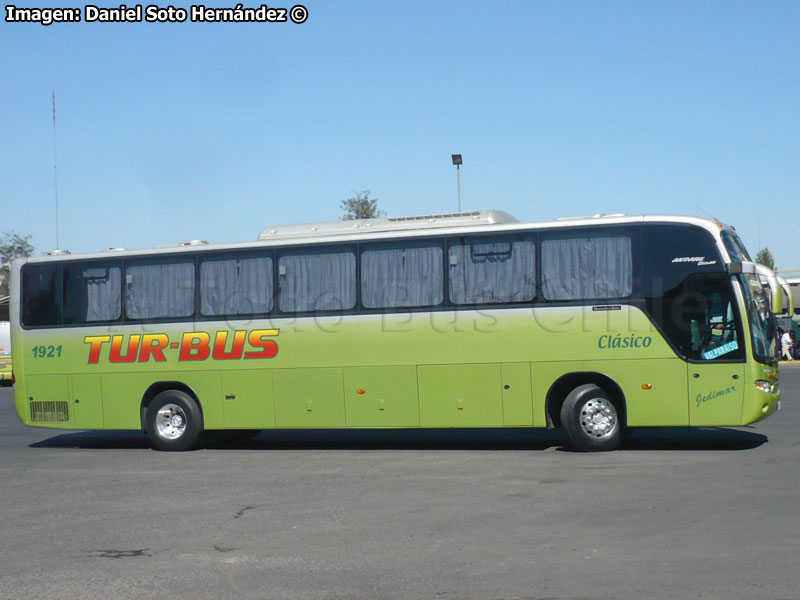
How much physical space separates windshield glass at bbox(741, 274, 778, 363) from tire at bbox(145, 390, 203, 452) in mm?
8510

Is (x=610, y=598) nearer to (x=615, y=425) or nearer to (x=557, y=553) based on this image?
(x=557, y=553)

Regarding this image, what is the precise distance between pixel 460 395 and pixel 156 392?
5.19 m

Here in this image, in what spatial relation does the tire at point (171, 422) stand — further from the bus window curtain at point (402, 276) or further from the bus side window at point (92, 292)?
the bus window curtain at point (402, 276)

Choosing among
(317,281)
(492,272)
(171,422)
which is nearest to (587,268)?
(492,272)

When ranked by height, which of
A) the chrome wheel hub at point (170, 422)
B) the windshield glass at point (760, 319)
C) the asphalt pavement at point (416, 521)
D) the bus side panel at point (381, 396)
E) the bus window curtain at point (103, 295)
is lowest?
the asphalt pavement at point (416, 521)

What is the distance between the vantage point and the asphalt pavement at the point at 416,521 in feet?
23.3

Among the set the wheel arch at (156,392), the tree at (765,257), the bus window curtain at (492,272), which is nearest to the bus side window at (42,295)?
the wheel arch at (156,392)

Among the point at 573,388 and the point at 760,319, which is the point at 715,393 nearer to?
the point at 760,319

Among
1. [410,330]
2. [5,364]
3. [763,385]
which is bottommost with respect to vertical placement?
[5,364]

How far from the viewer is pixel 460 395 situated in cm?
1487

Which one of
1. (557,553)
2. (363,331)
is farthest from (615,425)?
(557,553)

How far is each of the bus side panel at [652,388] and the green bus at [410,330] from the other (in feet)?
0.06

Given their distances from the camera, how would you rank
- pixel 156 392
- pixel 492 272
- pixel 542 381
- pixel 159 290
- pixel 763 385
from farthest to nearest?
pixel 156 392
pixel 159 290
pixel 492 272
pixel 542 381
pixel 763 385

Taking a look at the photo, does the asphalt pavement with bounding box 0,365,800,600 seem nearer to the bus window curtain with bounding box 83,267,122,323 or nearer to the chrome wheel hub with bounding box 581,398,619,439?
the chrome wheel hub with bounding box 581,398,619,439
